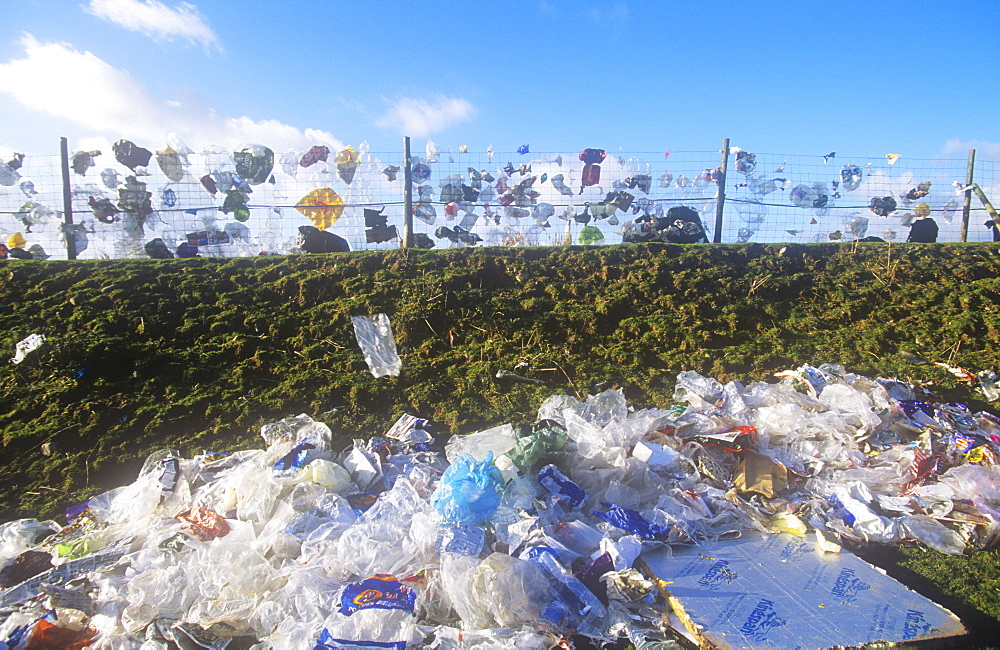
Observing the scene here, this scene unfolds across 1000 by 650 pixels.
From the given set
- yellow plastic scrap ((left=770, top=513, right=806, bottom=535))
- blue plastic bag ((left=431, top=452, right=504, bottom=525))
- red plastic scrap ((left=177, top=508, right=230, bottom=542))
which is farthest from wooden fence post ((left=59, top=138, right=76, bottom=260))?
yellow plastic scrap ((left=770, top=513, right=806, bottom=535))

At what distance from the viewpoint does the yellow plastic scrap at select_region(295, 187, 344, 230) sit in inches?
248

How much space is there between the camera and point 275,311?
5.02 metres

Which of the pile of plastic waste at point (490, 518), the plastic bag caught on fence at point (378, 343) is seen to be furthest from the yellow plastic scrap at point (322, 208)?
the pile of plastic waste at point (490, 518)

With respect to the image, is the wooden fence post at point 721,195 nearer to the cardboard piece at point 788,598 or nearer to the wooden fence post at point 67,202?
the cardboard piece at point 788,598

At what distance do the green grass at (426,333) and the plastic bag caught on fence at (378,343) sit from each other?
0.25 ft

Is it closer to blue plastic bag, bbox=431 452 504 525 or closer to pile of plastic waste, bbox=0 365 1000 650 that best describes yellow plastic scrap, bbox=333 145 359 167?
pile of plastic waste, bbox=0 365 1000 650

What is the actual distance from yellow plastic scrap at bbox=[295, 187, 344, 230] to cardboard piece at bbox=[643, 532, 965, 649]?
5046 millimetres

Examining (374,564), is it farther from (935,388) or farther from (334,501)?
(935,388)

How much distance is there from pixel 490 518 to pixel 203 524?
4.66ft

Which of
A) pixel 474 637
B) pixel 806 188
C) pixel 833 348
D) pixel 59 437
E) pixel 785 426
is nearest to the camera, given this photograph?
pixel 474 637

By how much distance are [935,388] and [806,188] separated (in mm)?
3307

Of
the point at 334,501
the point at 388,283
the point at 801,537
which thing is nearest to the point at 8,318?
the point at 388,283

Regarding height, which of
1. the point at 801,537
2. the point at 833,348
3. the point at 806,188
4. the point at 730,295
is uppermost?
the point at 806,188

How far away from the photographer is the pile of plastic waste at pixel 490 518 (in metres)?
2.16
